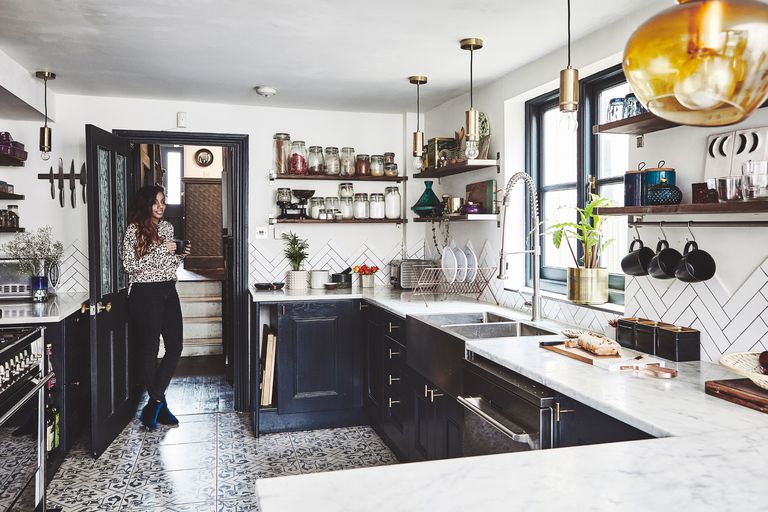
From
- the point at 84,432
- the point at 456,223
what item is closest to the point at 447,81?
the point at 456,223

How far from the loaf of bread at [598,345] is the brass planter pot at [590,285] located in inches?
21.6

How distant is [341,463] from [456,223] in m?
1.97

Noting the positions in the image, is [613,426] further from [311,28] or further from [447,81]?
[447,81]

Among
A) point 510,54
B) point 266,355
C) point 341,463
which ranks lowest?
point 341,463

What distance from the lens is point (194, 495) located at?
3.14 meters

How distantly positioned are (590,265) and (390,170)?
87.3 inches

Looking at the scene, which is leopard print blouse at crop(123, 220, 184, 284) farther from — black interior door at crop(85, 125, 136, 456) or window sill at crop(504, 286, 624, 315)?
window sill at crop(504, 286, 624, 315)

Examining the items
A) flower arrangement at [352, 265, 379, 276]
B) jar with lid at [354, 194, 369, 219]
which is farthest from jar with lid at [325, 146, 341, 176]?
flower arrangement at [352, 265, 379, 276]

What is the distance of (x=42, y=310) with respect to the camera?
11.6 ft

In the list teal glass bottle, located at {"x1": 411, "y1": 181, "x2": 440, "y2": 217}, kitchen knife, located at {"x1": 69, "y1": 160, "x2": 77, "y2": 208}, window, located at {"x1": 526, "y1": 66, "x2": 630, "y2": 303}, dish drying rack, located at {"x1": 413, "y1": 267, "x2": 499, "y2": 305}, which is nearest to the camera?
window, located at {"x1": 526, "y1": 66, "x2": 630, "y2": 303}

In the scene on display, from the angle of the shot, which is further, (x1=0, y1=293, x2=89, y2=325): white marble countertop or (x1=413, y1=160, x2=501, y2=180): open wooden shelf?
(x1=413, y1=160, x2=501, y2=180): open wooden shelf

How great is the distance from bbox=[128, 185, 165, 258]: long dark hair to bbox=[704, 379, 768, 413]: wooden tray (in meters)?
3.43

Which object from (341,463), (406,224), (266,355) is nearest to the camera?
(341,463)

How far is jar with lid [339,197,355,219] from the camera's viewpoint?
188 inches
